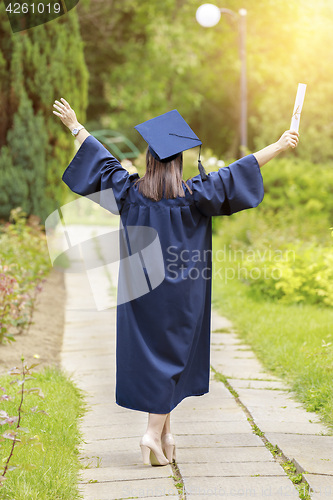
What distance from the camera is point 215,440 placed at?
2.75 metres

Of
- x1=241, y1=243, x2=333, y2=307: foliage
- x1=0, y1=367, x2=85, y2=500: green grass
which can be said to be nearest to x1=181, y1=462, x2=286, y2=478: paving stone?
x1=0, y1=367, x2=85, y2=500: green grass

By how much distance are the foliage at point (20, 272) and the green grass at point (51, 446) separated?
0.68m

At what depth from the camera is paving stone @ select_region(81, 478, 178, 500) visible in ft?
7.20

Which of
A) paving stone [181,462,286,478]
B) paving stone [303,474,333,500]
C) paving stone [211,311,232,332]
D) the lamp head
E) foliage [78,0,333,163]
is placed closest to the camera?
paving stone [303,474,333,500]

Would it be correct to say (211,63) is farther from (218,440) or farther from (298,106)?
(218,440)

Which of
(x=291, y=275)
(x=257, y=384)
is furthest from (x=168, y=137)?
(x=291, y=275)

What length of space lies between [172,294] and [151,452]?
29.3 inches

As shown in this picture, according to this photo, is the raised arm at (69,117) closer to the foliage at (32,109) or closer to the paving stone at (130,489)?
the paving stone at (130,489)

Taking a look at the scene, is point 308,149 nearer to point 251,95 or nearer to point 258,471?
point 251,95

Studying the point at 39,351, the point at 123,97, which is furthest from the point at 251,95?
the point at 39,351

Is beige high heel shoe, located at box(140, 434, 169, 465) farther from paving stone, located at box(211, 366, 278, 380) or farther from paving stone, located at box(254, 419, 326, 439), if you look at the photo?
paving stone, located at box(211, 366, 278, 380)

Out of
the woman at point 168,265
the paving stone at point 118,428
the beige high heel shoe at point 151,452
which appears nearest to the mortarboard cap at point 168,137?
the woman at point 168,265

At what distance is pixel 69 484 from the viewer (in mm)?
2213

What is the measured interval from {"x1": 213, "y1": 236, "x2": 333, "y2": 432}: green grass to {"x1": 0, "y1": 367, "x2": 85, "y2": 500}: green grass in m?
1.40
